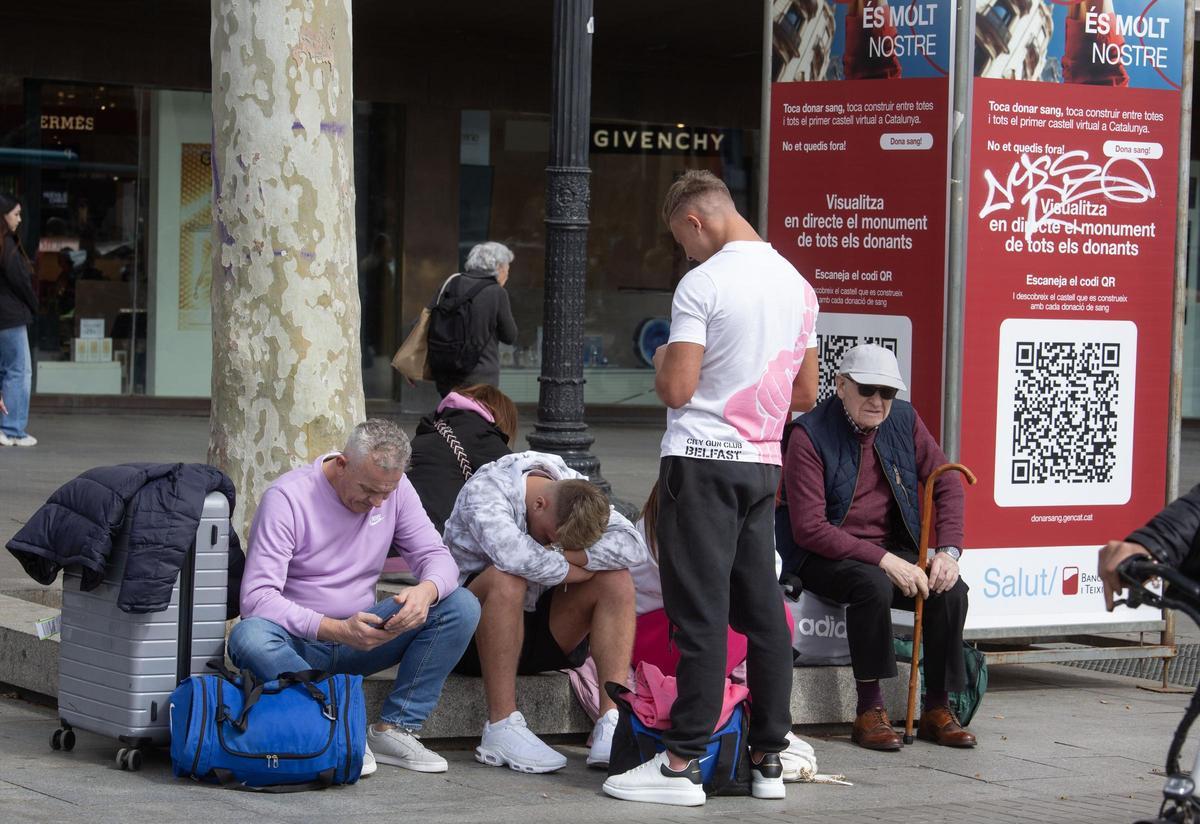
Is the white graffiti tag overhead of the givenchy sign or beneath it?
beneath

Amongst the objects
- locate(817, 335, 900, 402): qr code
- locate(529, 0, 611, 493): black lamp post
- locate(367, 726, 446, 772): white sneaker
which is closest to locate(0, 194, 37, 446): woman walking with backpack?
locate(529, 0, 611, 493): black lamp post

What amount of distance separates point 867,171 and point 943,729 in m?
2.19

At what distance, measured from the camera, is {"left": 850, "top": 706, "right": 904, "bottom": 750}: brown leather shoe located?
6320 millimetres

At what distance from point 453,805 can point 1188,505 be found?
7.65ft

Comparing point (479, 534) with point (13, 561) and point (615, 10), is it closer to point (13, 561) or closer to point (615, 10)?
point (13, 561)

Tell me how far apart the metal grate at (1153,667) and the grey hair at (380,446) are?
388 centimetres

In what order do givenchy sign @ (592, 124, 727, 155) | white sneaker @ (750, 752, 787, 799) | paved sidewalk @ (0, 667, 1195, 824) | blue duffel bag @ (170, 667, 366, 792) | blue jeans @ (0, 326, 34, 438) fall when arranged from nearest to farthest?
paved sidewalk @ (0, 667, 1195, 824), blue duffel bag @ (170, 667, 366, 792), white sneaker @ (750, 752, 787, 799), blue jeans @ (0, 326, 34, 438), givenchy sign @ (592, 124, 727, 155)

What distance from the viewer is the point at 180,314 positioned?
1769 centimetres

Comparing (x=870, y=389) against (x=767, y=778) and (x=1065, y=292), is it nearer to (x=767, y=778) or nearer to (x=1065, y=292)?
(x=1065, y=292)

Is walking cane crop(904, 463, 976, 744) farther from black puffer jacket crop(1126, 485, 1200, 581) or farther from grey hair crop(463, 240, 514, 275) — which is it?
grey hair crop(463, 240, 514, 275)

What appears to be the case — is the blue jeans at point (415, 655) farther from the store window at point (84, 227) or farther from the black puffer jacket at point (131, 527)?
the store window at point (84, 227)

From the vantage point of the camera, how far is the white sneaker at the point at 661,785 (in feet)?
17.8

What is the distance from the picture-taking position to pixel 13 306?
1331 centimetres

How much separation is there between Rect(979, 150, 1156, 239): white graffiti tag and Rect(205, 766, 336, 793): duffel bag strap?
3331mm
